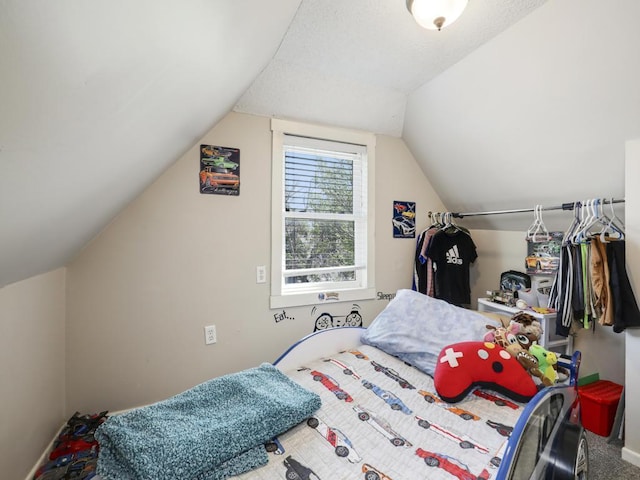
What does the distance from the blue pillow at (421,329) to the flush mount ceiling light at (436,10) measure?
1.56 meters

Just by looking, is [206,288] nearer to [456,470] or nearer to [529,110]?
[456,470]

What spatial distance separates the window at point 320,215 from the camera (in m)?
2.40

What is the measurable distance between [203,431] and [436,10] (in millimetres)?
1940

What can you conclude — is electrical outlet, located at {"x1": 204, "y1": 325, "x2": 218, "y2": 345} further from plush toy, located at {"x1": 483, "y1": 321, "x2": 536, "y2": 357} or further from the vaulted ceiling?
plush toy, located at {"x1": 483, "y1": 321, "x2": 536, "y2": 357}

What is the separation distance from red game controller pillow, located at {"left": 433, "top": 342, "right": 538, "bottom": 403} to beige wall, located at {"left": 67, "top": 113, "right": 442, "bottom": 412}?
1.33 m

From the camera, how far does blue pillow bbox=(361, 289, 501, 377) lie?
1679mm

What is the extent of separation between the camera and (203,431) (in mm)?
1003

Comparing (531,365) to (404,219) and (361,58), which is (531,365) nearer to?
(404,219)

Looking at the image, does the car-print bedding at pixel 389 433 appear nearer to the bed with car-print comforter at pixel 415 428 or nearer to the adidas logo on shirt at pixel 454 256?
the bed with car-print comforter at pixel 415 428

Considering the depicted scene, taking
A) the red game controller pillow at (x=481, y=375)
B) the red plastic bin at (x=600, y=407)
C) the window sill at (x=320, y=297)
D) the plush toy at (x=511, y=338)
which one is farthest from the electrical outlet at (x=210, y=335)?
the red plastic bin at (x=600, y=407)

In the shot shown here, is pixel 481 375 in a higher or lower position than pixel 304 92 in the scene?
lower

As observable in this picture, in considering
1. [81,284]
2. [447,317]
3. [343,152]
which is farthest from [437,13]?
[81,284]

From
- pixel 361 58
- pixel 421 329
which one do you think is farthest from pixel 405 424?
pixel 361 58

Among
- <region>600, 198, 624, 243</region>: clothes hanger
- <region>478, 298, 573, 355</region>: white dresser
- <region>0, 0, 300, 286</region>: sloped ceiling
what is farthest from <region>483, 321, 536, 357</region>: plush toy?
<region>0, 0, 300, 286</region>: sloped ceiling
